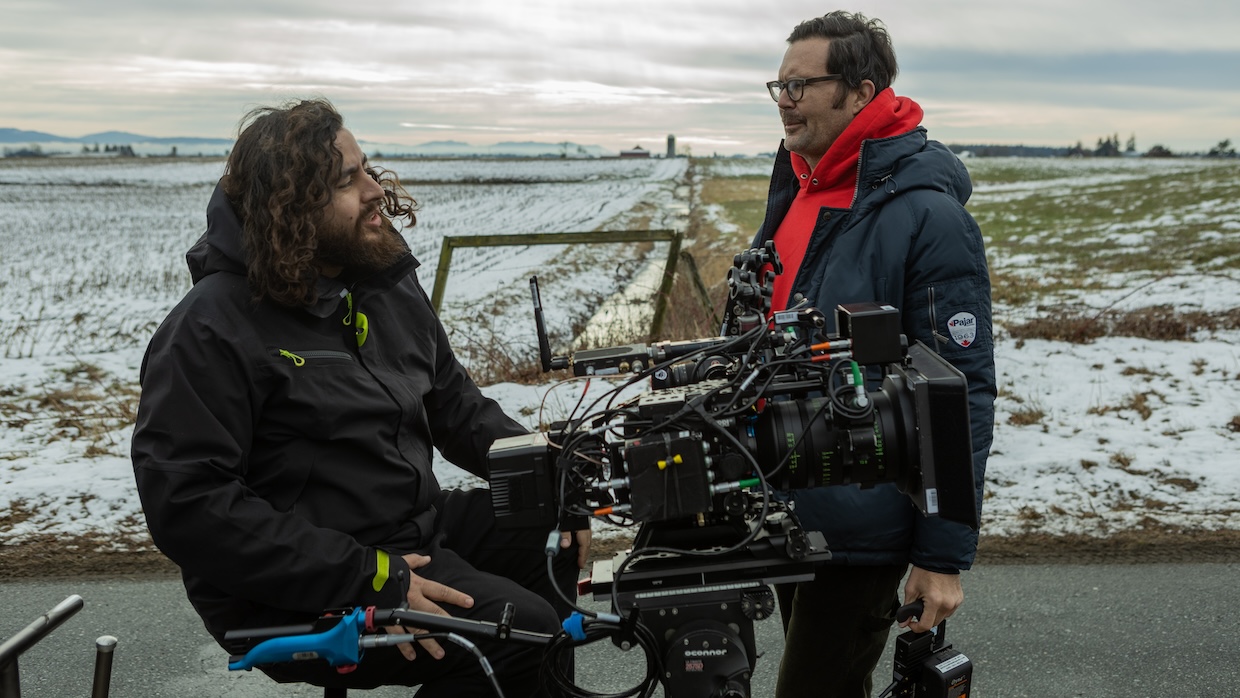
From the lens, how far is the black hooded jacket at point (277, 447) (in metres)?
2.27

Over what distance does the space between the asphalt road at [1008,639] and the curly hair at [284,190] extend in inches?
71.8

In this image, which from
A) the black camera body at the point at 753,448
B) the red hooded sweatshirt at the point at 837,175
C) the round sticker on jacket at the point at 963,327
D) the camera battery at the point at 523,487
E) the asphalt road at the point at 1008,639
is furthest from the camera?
the asphalt road at the point at 1008,639

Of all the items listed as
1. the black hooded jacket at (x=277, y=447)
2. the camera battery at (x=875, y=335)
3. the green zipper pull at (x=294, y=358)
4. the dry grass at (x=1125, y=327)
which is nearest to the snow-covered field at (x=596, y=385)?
the dry grass at (x=1125, y=327)

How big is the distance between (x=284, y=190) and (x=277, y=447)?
2.30 feet

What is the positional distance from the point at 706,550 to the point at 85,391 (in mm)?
7326

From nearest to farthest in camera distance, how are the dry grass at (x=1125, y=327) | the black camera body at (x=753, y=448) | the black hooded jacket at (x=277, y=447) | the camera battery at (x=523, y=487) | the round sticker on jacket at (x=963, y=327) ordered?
the black camera body at (x=753, y=448) < the camera battery at (x=523, y=487) < the black hooded jacket at (x=277, y=447) < the round sticker on jacket at (x=963, y=327) < the dry grass at (x=1125, y=327)

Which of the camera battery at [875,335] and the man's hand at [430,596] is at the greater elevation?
the camera battery at [875,335]

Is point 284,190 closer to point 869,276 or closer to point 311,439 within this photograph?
point 311,439

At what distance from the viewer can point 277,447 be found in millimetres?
2471

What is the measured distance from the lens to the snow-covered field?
17.0ft

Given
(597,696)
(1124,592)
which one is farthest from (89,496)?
(1124,592)

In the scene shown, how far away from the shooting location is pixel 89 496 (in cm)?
539

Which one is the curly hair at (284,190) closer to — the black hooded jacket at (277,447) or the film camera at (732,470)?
the black hooded jacket at (277,447)

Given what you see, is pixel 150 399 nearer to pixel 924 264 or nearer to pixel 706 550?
pixel 706 550
